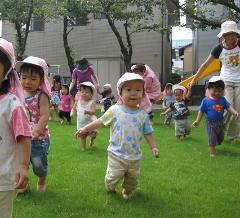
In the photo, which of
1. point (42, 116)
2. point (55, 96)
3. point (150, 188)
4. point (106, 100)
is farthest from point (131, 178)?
point (55, 96)

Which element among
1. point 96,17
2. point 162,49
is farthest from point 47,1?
point 162,49

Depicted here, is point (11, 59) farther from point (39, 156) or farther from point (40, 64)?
point (39, 156)

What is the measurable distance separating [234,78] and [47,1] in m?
19.1

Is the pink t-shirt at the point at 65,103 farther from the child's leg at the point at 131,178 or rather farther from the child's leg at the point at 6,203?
the child's leg at the point at 6,203

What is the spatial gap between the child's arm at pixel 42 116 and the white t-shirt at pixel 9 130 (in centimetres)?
186

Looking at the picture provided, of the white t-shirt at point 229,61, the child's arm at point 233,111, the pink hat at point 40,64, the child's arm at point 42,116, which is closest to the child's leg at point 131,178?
the child's arm at point 42,116

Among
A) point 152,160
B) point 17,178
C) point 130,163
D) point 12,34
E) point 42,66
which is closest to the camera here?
point 17,178

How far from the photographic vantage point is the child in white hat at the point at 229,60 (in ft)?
26.7

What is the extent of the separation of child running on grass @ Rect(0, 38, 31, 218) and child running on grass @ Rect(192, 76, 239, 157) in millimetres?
5497

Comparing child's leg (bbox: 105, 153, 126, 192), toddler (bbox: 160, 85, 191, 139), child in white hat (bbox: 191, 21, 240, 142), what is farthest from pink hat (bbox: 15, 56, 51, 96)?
toddler (bbox: 160, 85, 191, 139)

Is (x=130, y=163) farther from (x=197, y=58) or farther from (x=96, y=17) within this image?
(x=197, y=58)

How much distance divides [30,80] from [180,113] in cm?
651

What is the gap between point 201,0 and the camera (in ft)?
66.2

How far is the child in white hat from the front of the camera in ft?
26.7
